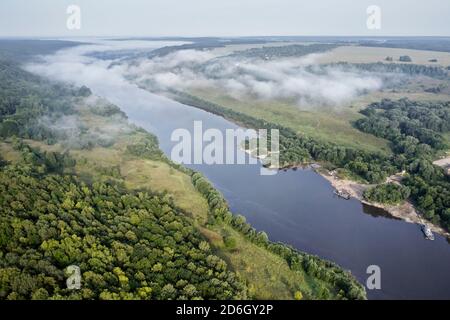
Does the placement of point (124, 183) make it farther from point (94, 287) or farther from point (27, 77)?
point (27, 77)

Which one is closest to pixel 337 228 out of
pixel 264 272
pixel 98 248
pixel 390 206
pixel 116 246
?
pixel 390 206

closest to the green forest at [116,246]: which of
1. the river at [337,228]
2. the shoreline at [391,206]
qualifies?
the river at [337,228]

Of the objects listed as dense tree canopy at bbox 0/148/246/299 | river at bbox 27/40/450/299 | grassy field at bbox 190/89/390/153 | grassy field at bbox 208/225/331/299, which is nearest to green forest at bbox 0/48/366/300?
dense tree canopy at bbox 0/148/246/299

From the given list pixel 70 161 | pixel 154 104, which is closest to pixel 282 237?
pixel 70 161

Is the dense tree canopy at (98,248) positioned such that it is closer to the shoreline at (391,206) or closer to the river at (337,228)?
the river at (337,228)

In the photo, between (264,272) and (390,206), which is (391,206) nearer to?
(390,206)

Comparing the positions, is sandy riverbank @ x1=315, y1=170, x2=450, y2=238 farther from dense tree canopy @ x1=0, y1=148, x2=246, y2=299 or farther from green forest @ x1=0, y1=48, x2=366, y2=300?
dense tree canopy @ x1=0, y1=148, x2=246, y2=299
